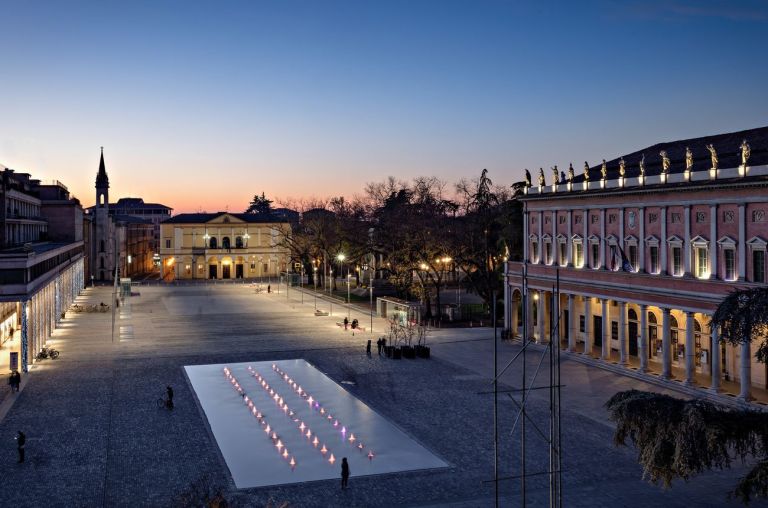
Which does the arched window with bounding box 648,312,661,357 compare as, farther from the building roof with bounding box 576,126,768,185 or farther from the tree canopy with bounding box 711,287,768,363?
the tree canopy with bounding box 711,287,768,363

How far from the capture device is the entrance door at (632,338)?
162ft

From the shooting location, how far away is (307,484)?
26031 mm

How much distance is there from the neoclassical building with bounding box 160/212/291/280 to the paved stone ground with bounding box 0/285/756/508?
264ft

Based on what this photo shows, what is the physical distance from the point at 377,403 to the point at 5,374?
2435 centimetres

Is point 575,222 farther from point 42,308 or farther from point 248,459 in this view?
point 42,308

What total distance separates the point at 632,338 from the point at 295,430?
26864mm

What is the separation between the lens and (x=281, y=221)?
148000 mm

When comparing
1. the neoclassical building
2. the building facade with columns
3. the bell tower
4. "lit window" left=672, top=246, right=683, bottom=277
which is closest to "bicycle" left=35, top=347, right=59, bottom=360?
the building facade with columns

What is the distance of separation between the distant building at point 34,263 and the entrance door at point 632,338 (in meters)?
39.6

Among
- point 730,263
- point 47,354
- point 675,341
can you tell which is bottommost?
point 47,354

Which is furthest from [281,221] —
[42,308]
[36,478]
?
[36,478]

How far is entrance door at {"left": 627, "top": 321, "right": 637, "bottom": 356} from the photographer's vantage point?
4947 cm

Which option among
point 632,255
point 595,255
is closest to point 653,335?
point 632,255

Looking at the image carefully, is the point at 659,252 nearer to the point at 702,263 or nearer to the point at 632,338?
the point at 702,263
